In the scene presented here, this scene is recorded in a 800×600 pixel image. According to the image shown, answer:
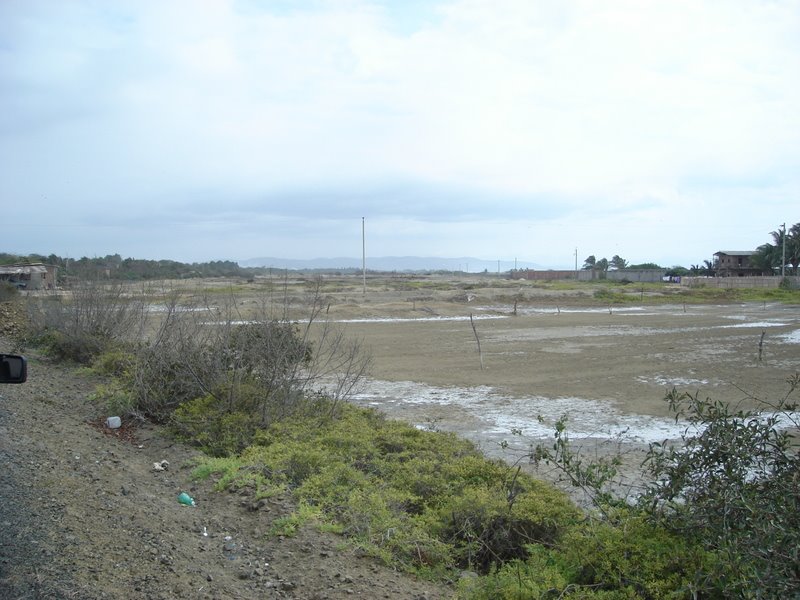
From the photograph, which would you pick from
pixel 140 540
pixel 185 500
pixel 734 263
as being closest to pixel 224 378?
pixel 185 500

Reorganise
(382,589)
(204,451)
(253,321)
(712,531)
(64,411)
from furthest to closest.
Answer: (253,321) → (64,411) → (204,451) → (382,589) → (712,531)

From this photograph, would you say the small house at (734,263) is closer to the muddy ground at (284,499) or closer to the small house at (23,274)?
the muddy ground at (284,499)

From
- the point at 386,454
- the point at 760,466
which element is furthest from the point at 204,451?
the point at 760,466

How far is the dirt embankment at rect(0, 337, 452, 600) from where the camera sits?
166 inches

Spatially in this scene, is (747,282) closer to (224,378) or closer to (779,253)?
(779,253)

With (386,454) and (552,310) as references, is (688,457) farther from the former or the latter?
(552,310)

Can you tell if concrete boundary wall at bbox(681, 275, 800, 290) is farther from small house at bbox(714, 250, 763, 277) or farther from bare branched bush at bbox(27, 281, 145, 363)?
bare branched bush at bbox(27, 281, 145, 363)

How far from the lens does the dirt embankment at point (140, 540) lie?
13.8 ft

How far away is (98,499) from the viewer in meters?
5.78

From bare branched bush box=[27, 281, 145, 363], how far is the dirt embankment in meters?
7.63

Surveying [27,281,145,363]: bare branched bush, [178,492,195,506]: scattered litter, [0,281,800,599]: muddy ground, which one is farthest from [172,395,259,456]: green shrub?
[27,281,145,363]: bare branched bush

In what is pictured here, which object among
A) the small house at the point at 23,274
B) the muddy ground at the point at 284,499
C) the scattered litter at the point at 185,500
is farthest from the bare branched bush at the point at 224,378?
the small house at the point at 23,274

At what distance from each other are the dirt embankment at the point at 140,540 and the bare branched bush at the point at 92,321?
300 inches

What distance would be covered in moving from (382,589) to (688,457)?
2.55 m
